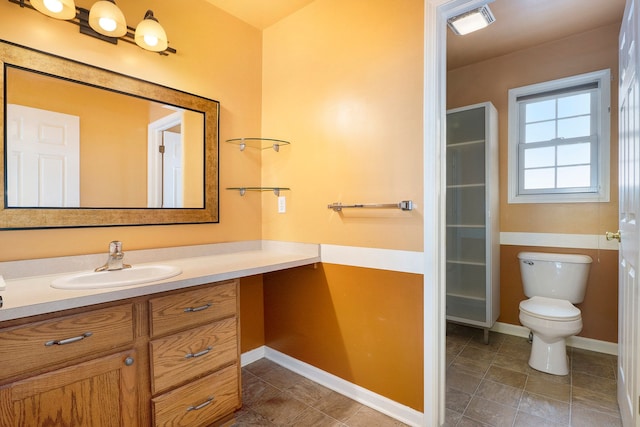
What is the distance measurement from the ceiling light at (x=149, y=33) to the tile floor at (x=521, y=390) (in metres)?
2.56

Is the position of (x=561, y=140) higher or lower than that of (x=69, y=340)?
higher

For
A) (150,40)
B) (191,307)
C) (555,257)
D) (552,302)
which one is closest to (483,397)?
(552,302)

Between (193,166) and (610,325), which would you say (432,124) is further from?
(610,325)

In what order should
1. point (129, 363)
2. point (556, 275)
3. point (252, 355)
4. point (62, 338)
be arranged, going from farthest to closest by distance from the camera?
1. point (556, 275)
2. point (252, 355)
3. point (129, 363)
4. point (62, 338)

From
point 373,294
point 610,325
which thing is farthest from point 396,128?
point 610,325

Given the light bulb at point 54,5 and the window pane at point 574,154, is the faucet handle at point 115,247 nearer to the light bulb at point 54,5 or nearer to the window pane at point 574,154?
the light bulb at point 54,5

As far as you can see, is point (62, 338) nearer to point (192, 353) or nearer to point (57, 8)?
point (192, 353)

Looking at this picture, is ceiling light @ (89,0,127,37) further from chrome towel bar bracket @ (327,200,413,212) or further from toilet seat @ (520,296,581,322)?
toilet seat @ (520,296,581,322)

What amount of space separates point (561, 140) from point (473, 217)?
0.94 metres

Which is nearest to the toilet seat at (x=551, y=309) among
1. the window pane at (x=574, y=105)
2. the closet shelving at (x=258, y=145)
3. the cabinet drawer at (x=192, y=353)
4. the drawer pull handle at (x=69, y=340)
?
the window pane at (x=574, y=105)

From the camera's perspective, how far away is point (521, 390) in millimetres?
1997

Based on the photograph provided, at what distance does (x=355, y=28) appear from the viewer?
75.0 inches

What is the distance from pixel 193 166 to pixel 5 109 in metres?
0.86

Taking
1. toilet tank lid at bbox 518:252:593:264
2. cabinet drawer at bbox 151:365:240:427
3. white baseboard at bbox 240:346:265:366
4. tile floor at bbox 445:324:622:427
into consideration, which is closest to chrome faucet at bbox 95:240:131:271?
cabinet drawer at bbox 151:365:240:427
